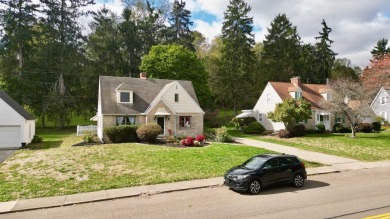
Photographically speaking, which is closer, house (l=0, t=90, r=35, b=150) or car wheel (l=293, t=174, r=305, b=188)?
car wheel (l=293, t=174, r=305, b=188)

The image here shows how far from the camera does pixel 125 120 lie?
30016mm

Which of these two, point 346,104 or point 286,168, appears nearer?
point 286,168

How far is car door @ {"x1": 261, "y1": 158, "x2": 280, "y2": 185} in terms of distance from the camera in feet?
44.4

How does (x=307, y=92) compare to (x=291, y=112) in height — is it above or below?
above

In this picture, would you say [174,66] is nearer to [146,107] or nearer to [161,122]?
[146,107]

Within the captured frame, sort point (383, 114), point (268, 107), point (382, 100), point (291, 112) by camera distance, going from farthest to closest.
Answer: point (382, 100)
point (383, 114)
point (268, 107)
point (291, 112)

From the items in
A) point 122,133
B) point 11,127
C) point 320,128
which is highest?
point 11,127

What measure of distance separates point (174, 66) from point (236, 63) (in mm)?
16088

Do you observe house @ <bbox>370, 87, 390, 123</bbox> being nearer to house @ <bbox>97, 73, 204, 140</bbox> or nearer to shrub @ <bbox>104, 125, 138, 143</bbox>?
house @ <bbox>97, 73, 204, 140</bbox>

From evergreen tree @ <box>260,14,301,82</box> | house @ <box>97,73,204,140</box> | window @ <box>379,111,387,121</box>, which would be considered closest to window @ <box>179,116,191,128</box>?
house @ <box>97,73,204,140</box>

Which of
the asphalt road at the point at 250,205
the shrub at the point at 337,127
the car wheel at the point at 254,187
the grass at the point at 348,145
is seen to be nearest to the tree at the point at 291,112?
the grass at the point at 348,145

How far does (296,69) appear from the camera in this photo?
63.0 meters

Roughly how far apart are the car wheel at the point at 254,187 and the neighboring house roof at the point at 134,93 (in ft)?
63.9

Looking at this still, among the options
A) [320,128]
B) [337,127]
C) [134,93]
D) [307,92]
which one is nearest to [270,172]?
[134,93]
